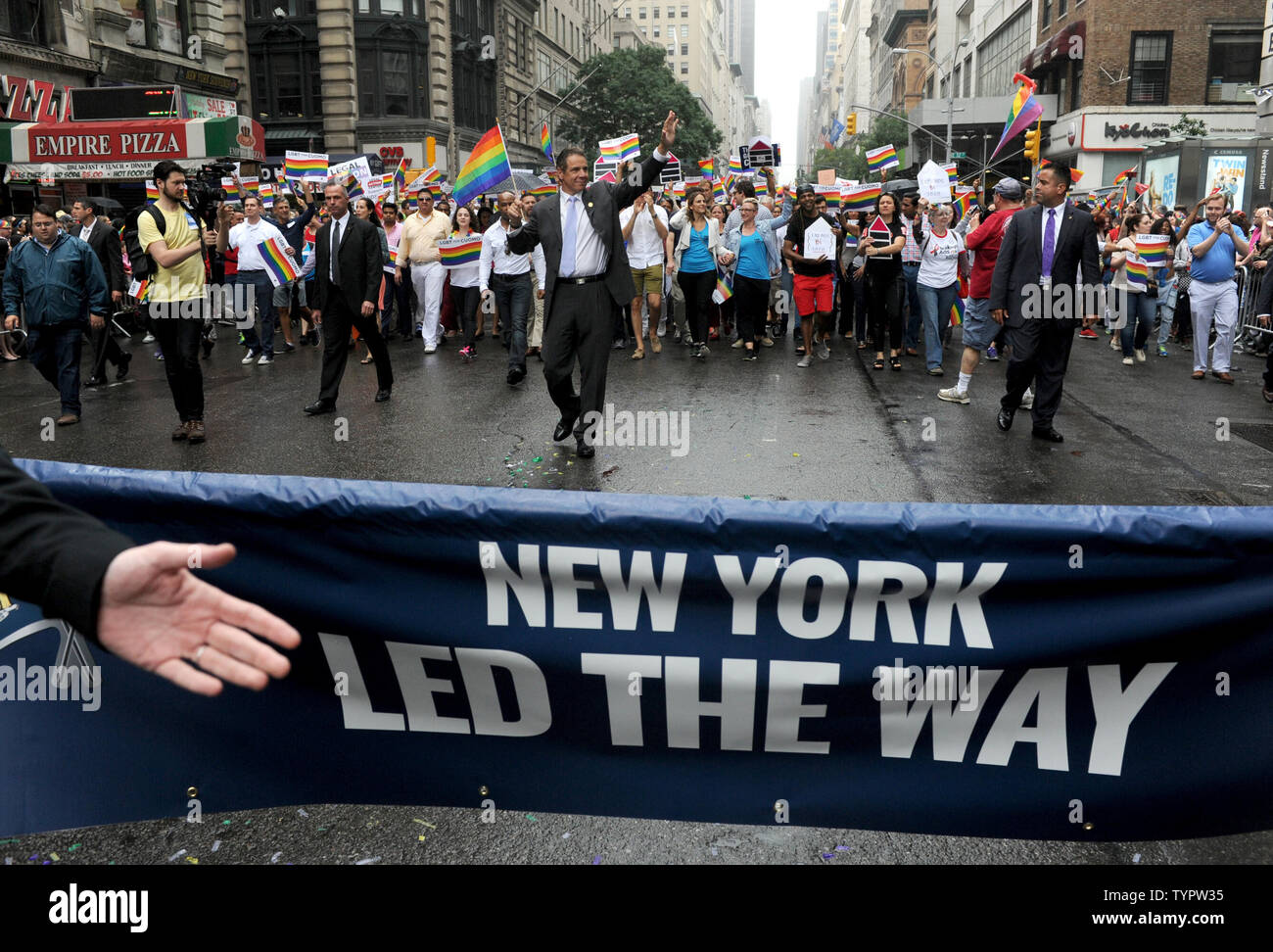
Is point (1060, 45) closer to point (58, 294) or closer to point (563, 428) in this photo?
point (563, 428)

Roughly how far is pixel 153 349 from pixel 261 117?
33.1 m

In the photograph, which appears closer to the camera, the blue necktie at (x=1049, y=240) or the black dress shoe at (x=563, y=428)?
the black dress shoe at (x=563, y=428)

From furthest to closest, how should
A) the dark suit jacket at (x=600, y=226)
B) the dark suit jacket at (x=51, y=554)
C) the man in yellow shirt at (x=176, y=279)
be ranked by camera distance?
the man in yellow shirt at (x=176, y=279) → the dark suit jacket at (x=600, y=226) → the dark suit jacket at (x=51, y=554)

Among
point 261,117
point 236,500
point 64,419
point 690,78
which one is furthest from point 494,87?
point 690,78

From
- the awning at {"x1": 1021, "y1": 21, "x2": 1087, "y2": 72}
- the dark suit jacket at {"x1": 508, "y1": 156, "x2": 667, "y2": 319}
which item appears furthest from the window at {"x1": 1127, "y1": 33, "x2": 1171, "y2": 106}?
the dark suit jacket at {"x1": 508, "y1": 156, "x2": 667, "y2": 319}

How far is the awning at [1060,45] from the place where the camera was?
1795 inches

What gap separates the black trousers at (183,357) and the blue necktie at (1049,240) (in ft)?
23.2

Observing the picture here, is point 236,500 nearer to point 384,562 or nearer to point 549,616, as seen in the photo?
point 384,562

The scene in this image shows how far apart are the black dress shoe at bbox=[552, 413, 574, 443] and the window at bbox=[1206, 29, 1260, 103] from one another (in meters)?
45.0

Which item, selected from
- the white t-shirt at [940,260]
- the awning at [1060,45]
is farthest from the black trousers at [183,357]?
the awning at [1060,45]

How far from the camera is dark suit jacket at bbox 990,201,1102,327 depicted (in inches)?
353

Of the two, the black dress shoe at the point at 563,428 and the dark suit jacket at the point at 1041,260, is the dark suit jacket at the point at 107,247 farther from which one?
the dark suit jacket at the point at 1041,260

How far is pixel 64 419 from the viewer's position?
10289mm

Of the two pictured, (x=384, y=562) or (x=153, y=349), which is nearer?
(x=384, y=562)
